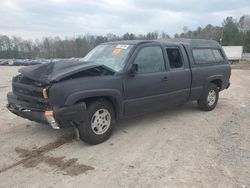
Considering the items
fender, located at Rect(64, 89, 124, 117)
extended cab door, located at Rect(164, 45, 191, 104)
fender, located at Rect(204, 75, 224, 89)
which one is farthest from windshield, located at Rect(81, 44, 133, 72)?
fender, located at Rect(204, 75, 224, 89)

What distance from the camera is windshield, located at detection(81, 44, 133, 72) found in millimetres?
5851

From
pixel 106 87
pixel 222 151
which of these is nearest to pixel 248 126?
pixel 222 151

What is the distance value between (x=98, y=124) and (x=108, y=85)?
0.70m

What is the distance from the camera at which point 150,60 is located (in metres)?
6.29

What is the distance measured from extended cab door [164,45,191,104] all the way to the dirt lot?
1.97 feet

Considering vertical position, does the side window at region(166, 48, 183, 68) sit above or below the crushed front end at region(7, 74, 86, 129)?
above

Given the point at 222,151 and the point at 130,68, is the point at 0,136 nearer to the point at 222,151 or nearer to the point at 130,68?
the point at 130,68

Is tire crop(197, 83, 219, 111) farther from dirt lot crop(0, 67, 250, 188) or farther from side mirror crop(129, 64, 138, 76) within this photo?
side mirror crop(129, 64, 138, 76)

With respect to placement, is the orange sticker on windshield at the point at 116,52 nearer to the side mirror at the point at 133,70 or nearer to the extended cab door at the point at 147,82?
the extended cab door at the point at 147,82

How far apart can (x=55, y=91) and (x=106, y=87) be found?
95cm

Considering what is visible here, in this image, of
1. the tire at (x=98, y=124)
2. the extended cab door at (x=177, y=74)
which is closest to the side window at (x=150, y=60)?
the extended cab door at (x=177, y=74)

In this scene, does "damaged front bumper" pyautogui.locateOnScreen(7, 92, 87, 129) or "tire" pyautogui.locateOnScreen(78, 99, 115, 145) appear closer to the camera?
"damaged front bumper" pyautogui.locateOnScreen(7, 92, 87, 129)

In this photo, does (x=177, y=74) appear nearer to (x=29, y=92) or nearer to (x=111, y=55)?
(x=111, y=55)

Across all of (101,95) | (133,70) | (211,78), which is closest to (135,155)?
(101,95)
